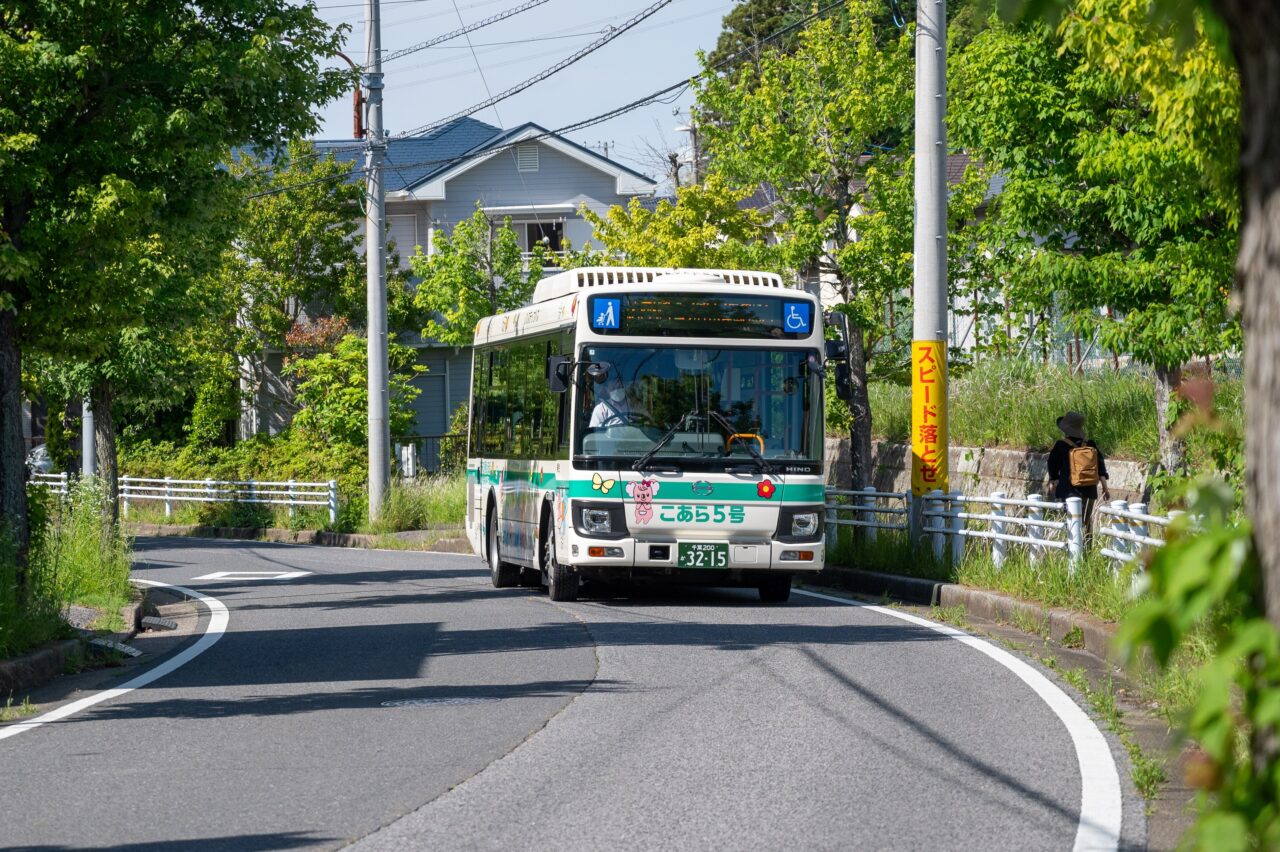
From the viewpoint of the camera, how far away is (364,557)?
2580cm

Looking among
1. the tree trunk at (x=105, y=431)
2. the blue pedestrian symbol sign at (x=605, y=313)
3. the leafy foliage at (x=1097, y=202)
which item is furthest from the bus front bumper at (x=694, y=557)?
the tree trunk at (x=105, y=431)

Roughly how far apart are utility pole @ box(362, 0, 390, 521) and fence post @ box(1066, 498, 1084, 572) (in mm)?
16182

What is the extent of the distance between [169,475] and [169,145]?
2841 centimetres

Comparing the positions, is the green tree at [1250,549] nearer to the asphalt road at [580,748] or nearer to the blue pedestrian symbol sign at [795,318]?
the asphalt road at [580,748]

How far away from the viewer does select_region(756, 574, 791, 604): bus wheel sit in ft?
52.5

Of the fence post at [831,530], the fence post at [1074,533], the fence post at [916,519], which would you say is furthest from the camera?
the fence post at [831,530]

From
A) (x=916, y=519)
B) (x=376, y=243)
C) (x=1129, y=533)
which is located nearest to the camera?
(x=1129, y=533)

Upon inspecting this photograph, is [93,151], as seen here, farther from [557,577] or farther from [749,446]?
[749,446]

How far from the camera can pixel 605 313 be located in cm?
1548

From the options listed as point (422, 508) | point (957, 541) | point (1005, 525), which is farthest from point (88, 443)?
point (957, 541)

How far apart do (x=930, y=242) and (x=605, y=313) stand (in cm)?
361

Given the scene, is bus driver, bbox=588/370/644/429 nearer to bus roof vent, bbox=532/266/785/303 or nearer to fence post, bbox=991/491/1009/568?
bus roof vent, bbox=532/266/785/303

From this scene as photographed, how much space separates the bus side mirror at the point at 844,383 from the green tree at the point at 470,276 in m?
25.0

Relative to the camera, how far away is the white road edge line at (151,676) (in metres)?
9.41
